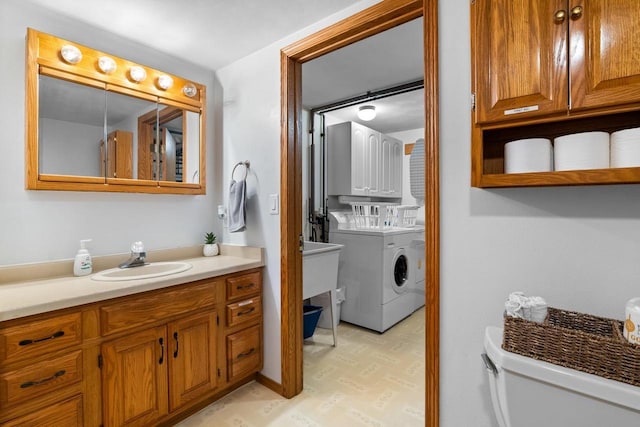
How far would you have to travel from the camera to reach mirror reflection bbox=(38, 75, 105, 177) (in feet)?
5.38

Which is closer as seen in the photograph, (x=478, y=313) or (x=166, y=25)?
(x=478, y=313)

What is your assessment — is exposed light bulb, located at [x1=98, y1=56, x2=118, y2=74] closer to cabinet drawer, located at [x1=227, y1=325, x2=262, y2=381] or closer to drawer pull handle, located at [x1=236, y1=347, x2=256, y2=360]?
cabinet drawer, located at [x1=227, y1=325, x2=262, y2=381]

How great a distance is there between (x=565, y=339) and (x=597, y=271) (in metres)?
0.33

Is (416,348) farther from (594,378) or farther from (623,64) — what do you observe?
(623,64)

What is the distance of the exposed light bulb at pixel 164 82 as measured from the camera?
6.76ft

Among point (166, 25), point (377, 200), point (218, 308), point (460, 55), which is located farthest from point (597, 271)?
point (377, 200)

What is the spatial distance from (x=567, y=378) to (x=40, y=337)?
179cm

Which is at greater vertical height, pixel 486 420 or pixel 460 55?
pixel 460 55

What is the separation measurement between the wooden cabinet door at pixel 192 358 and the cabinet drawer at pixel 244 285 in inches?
6.5

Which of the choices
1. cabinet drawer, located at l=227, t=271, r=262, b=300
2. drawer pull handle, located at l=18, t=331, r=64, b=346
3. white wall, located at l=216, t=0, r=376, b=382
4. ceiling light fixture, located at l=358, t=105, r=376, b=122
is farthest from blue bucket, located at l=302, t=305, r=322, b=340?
ceiling light fixture, located at l=358, t=105, r=376, b=122

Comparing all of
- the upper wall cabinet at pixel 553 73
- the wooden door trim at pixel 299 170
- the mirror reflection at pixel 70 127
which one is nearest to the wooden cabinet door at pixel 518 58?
the upper wall cabinet at pixel 553 73

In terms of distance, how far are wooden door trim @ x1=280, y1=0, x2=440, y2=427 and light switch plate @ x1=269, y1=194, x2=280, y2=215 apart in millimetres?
54

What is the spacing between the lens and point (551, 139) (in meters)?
1.10

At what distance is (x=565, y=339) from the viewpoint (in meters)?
0.87
